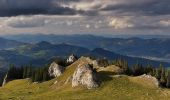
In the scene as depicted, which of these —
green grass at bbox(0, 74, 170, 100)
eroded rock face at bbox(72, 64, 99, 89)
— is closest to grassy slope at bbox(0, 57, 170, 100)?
green grass at bbox(0, 74, 170, 100)

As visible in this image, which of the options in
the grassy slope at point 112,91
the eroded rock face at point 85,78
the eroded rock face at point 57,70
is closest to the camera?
the grassy slope at point 112,91

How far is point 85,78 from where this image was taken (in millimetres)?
141500

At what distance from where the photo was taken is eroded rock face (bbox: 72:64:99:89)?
137375mm

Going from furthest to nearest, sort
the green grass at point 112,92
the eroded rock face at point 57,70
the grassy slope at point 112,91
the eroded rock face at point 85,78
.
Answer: the eroded rock face at point 57,70
the eroded rock face at point 85,78
the grassy slope at point 112,91
the green grass at point 112,92

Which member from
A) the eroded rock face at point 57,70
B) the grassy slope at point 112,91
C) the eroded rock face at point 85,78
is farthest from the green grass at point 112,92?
the eroded rock face at point 57,70

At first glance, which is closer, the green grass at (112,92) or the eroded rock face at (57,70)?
the green grass at (112,92)

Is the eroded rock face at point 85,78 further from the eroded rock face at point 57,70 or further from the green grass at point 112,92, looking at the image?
the eroded rock face at point 57,70

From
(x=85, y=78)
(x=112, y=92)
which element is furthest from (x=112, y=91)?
(x=85, y=78)

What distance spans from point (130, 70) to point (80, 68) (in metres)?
41.4

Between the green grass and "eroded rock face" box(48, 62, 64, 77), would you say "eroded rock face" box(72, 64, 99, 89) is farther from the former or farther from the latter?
"eroded rock face" box(48, 62, 64, 77)

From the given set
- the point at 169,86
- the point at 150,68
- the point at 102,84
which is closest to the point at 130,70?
the point at 150,68

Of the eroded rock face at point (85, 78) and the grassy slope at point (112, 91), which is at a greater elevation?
the eroded rock face at point (85, 78)

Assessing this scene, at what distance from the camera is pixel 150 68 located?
7146 inches

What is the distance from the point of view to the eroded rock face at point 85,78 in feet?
451
